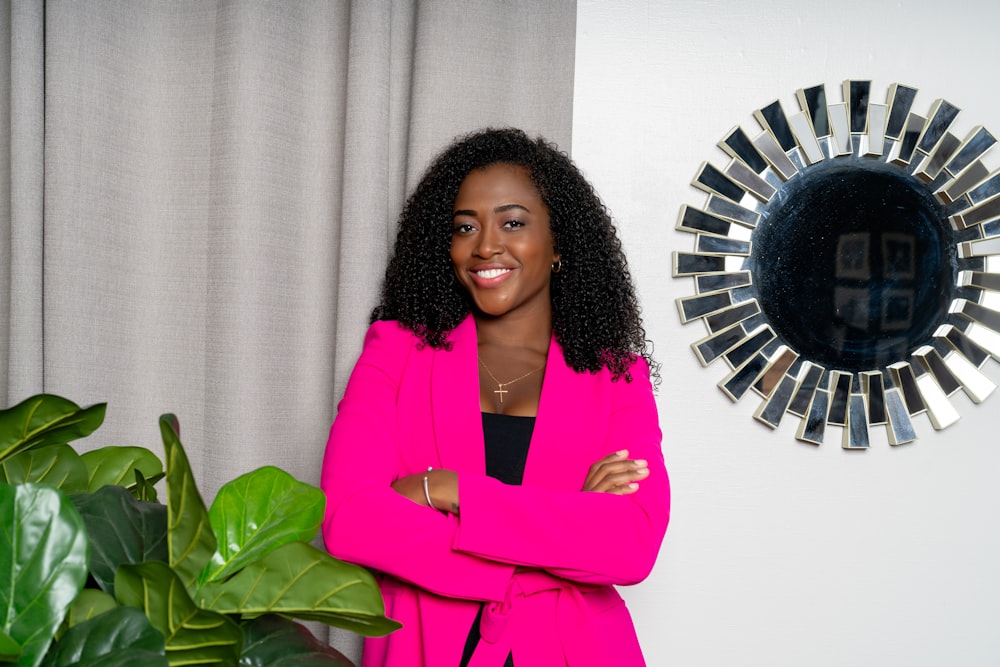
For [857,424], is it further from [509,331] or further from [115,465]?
[115,465]

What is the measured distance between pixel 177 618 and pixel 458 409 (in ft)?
3.70

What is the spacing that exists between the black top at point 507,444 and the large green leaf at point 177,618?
1110mm

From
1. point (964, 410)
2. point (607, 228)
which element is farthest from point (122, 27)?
point (964, 410)

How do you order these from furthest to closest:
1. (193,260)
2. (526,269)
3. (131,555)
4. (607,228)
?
(193,260) → (607,228) → (526,269) → (131,555)

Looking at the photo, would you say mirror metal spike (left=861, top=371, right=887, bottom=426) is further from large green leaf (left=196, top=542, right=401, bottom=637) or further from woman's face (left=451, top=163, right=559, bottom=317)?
large green leaf (left=196, top=542, right=401, bottom=637)

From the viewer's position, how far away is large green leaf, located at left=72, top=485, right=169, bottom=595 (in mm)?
592

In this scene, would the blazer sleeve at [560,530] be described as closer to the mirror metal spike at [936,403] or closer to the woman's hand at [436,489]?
the woman's hand at [436,489]

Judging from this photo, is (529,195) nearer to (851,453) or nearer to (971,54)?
(851,453)

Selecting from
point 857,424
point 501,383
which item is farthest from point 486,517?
point 857,424

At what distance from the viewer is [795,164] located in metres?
2.13

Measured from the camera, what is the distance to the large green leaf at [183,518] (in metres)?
0.51

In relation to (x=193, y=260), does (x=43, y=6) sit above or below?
above

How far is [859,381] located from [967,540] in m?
0.50

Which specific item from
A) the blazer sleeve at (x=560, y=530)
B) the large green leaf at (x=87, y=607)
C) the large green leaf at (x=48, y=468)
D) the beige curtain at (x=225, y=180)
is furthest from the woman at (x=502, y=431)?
the large green leaf at (x=87, y=607)
